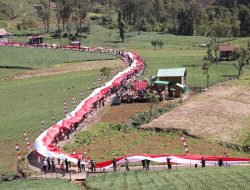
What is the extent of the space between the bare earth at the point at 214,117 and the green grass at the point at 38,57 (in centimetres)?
4314

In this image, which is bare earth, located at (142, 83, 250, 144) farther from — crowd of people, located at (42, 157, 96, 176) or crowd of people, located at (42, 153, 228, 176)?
crowd of people, located at (42, 157, 96, 176)

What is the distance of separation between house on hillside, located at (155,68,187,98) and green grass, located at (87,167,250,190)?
28.9 meters

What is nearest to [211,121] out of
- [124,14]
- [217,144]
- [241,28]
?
[217,144]

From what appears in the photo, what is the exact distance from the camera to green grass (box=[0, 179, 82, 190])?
28875 millimetres

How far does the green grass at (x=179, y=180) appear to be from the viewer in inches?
1030

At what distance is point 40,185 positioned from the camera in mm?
29750

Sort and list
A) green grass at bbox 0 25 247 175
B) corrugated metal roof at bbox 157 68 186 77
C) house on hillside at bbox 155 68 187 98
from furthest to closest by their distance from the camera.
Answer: corrugated metal roof at bbox 157 68 186 77 → house on hillside at bbox 155 68 187 98 → green grass at bbox 0 25 247 175

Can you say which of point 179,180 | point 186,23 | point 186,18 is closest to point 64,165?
point 179,180

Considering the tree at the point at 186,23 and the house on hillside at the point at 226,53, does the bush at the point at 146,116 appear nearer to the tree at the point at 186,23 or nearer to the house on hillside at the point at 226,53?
the house on hillside at the point at 226,53

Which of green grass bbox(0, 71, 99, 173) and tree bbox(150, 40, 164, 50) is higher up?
tree bbox(150, 40, 164, 50)

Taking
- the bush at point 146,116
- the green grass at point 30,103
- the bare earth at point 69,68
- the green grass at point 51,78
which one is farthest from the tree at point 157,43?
the bush at point 146,116

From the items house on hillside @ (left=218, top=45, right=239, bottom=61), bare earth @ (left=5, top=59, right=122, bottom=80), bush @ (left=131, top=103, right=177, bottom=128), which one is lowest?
bush @ (left=131, top=103, right=177, bottom=128)

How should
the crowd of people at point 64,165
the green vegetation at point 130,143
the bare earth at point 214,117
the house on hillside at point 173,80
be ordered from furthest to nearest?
the house on hillside at point 173,80
the bare earth at point 214,117
the green vegetation at point 130,143
the crowd of people at point 64,165

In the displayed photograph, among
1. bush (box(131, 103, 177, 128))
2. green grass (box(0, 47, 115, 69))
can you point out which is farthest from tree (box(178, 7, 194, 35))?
bush (box(131, 103, 177, 128))
